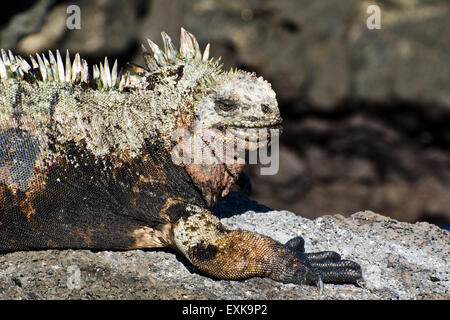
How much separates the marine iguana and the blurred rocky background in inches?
241

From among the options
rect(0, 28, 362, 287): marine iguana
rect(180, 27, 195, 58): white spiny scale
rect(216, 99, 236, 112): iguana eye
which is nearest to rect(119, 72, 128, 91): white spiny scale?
rect(0, 28, 362, 287): marine iguana

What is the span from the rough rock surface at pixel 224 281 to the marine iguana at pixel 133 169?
10 cm

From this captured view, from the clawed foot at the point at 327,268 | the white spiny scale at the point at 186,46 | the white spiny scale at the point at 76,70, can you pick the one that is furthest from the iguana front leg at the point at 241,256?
the white spiny scale at the point at 76,70

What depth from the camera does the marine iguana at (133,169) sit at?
3891mm

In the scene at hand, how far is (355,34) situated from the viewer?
10703mm

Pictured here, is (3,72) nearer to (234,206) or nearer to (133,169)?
(133,169)

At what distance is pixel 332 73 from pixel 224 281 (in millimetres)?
8132

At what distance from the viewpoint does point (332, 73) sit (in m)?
11.2

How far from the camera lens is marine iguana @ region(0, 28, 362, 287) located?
389 centimetres

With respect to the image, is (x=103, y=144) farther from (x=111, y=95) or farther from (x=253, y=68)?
(x=253, y=68)

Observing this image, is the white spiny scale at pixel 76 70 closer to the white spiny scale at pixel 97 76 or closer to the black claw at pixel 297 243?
the white spiny scale at pixel 97 76

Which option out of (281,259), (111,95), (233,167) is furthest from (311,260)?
(111,95)

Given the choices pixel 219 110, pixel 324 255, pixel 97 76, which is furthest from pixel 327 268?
pixel 97 76

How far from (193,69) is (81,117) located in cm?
Result: 92
